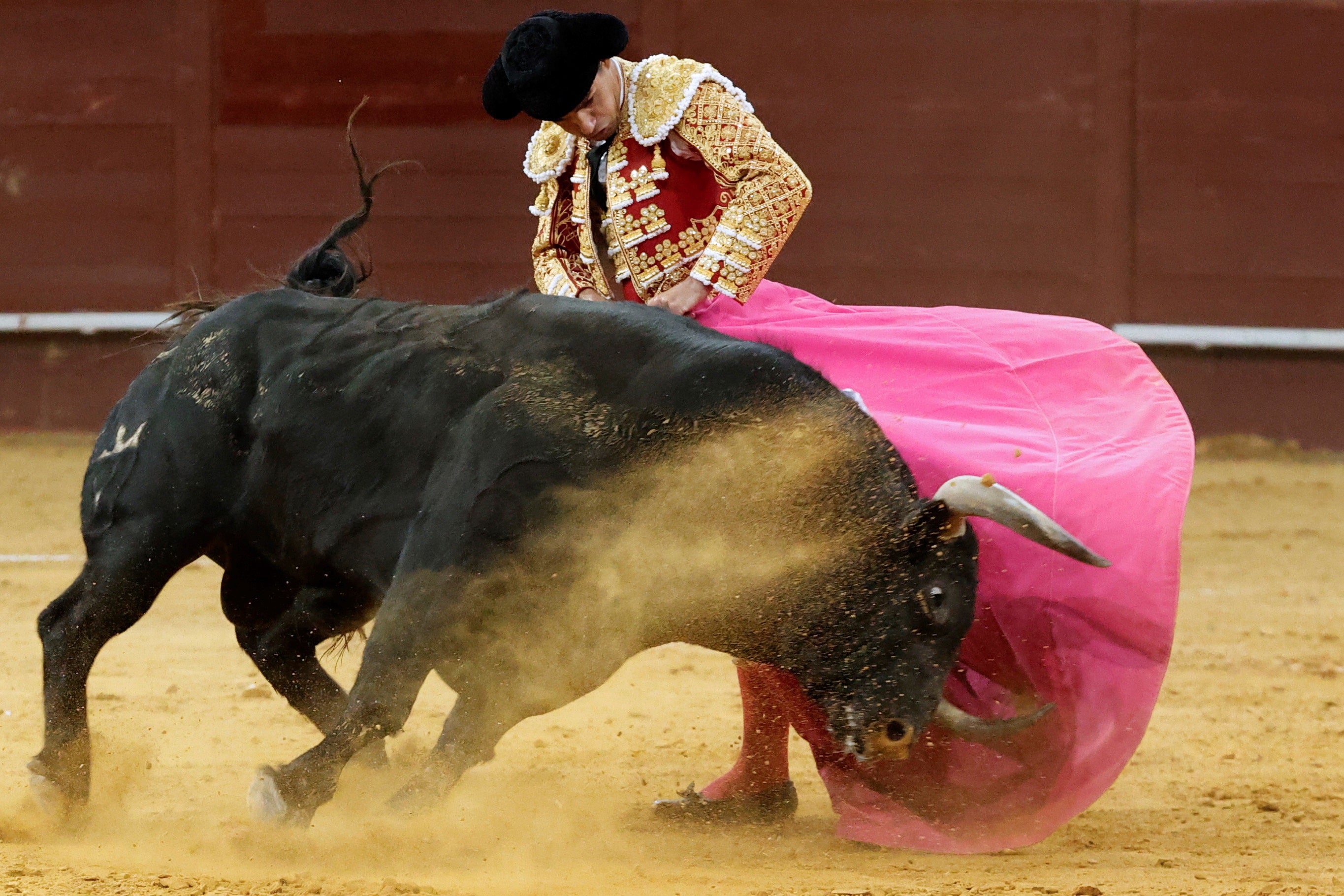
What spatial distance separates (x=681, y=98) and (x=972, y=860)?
129cm

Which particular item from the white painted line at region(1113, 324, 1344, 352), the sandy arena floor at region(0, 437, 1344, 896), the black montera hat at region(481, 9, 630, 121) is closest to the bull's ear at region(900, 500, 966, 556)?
the sandy arena floor at region(0, 437, 1344, 896)

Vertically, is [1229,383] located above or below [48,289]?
below

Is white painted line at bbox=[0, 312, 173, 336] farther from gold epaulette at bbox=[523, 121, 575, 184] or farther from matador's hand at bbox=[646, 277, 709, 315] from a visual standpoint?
matador's hand at bbox=[646, 277, 709, 315]

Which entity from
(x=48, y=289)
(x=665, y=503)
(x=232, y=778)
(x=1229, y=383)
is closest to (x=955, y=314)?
(x=665, y=503)

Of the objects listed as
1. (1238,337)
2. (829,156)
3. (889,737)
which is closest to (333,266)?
(889,737)

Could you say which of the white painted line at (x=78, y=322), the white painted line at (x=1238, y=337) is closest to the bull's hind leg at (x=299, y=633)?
the white painted line at (x=78, y=322)

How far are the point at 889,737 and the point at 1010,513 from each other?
37cm

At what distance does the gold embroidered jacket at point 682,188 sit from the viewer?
2623mm

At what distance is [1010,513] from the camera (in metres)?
2.04

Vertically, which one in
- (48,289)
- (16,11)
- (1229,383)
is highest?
(16,11)

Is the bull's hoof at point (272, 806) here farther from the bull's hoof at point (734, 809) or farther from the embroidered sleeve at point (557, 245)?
the embroidered sleeve at point (557, 245)

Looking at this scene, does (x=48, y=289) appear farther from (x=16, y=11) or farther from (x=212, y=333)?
(x=212, y=333)

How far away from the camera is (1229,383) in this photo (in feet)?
23.8

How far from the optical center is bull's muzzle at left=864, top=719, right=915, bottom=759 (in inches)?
85.7
